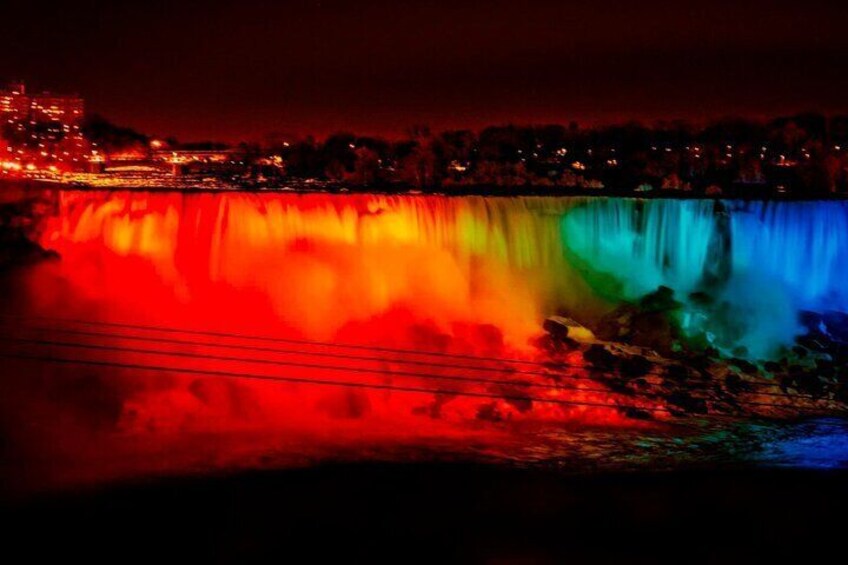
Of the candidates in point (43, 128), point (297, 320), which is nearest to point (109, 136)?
point (43, 128)

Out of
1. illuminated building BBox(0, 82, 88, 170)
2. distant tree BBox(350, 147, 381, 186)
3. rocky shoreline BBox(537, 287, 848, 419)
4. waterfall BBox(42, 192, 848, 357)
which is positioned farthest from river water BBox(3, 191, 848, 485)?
illuminated building BBox(0, 82, 88, 170)

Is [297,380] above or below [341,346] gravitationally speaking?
Answer: below

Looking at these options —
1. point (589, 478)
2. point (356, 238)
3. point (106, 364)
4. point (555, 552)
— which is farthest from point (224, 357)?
point (555, 552)

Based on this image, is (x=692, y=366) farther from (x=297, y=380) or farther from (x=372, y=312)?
(x=297, y=380)

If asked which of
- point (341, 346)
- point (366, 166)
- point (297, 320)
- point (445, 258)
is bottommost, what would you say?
point (341, 346)

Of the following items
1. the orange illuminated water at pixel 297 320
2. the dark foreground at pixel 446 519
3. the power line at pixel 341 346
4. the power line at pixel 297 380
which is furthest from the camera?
the power line at pixel 341 346

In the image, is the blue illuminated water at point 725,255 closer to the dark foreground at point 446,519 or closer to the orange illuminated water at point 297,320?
the orange illuminated water at point 297,320

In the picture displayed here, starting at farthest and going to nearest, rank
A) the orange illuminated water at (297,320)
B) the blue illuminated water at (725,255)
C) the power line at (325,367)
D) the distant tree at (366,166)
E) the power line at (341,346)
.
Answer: the distant tree at (366,166), the blue illuminated water at (725,255), the power line at (341,346), the power line at (325,367), the orange illuminated water at (297,320)

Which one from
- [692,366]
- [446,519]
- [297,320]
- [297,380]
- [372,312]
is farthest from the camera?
[372,312]

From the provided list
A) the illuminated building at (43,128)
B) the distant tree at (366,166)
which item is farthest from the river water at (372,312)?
the illuminated building at (43,128)
